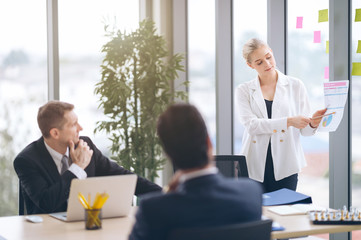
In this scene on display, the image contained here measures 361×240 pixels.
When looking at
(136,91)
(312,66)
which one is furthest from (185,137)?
(136,91)

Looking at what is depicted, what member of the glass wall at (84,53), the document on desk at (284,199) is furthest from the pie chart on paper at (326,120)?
the glass wall at (84,53)

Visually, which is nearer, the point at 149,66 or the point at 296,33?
the point at 296,33

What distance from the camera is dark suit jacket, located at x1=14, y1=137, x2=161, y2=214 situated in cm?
274

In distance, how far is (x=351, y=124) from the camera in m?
3.86

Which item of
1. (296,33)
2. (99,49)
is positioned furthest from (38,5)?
(296,33)

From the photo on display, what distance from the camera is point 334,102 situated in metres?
3.23

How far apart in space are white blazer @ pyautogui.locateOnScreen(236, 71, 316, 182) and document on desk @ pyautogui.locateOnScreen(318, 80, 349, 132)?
1.43 feet

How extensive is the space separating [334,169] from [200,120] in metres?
2.62

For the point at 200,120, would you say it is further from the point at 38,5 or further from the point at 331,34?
the point at 38,5

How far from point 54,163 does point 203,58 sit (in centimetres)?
297

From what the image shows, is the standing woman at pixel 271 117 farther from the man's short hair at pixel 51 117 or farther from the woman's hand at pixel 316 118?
the man's short hair at pixel 51 117

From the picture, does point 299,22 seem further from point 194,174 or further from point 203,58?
point 194,174

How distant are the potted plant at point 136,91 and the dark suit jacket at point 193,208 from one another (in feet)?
11.8

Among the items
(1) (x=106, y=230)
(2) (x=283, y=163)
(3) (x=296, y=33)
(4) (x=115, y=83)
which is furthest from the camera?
(4) (x=115, y=83)
